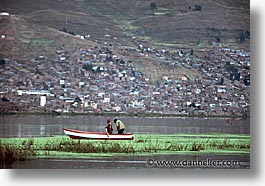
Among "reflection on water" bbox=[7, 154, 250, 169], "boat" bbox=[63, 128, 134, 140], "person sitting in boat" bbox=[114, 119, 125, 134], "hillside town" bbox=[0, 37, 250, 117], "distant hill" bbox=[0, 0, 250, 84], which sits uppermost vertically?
"distant hill" bbox=[0, 0, 250, 84]

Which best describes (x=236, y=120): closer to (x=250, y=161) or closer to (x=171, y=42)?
(x=250, y=161)

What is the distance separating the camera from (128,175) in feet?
12.1

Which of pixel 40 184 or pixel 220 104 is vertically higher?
pixel 220 104

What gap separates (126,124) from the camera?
144 inches

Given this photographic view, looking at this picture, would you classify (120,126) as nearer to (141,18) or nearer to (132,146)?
(132,146)

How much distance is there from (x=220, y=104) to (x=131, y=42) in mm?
603

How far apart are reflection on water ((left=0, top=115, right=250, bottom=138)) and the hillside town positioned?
4 cm

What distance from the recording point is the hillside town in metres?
3.68

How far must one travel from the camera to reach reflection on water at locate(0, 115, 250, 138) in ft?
12.0

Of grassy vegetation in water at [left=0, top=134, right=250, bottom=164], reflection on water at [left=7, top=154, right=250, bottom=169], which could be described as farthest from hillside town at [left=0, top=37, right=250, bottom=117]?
reflection on water at [left=7, top=154, right=250, bottom=169]

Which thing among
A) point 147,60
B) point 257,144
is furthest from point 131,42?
point 257,144

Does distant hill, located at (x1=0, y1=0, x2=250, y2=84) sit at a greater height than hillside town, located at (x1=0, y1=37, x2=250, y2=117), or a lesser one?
greater

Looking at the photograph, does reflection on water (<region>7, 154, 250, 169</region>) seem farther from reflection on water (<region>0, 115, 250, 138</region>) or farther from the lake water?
reflection on water (<region>0, 115, 250, 138</region>)

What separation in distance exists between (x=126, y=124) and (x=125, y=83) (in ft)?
0.76
